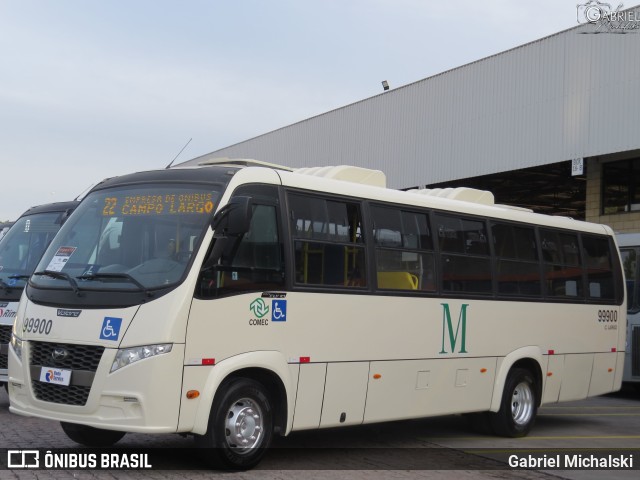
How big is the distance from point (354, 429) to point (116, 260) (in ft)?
16.4

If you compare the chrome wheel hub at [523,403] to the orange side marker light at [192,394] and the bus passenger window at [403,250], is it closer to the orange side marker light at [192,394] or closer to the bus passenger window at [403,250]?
the bus passenger window at [403,250]

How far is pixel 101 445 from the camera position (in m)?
9.53

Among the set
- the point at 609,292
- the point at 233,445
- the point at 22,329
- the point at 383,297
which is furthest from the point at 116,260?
the point at 609,292

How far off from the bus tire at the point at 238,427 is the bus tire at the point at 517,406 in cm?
426

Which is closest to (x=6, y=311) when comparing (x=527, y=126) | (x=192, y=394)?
(x=192, y=394)

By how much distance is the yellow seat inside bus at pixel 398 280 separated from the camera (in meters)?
10.1

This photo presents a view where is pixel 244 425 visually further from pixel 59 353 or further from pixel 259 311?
pixel 59 353

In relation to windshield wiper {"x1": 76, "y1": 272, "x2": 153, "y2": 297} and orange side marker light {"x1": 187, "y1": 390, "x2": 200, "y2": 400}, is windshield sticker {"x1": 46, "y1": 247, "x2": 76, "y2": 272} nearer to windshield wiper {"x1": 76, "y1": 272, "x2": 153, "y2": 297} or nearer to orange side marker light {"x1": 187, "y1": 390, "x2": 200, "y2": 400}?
windshield wiper {"x1": 76, "y1": 272, "x2": 153, "y2": 297}

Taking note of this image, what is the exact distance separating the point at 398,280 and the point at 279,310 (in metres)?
1.98

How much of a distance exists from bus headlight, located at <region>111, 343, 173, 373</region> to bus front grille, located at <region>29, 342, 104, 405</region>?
20 centimetres

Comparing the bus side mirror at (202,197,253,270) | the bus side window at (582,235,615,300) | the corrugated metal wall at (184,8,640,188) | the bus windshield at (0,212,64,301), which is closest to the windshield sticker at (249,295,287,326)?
the bus side mirror at (202,197,253,270)

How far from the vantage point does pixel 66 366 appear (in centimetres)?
830

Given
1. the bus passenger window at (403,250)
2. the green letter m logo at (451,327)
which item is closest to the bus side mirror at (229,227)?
the bus passenger window at (403,250)

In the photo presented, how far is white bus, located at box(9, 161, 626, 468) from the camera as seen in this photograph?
8070 millimetres
